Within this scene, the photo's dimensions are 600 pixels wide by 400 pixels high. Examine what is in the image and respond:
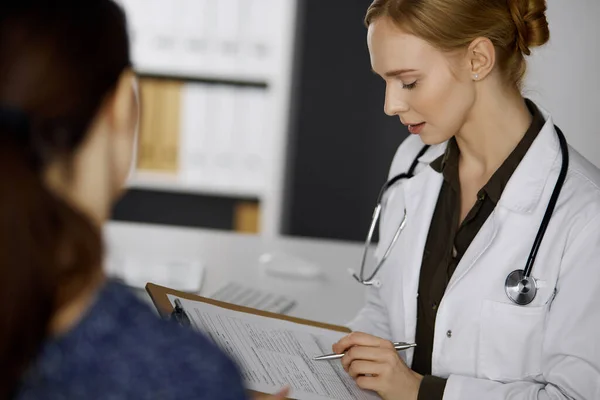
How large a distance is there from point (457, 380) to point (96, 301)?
748 mm

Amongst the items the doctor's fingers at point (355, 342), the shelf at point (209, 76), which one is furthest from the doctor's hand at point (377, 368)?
the shelf at point (209, 76)

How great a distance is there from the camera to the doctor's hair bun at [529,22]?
1.42 meters

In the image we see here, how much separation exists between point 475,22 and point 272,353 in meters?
0.66

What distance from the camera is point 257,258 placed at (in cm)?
217

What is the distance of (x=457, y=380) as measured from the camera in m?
1.35

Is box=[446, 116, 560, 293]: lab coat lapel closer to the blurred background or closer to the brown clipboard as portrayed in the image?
the brown clipboard

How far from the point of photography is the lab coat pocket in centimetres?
135

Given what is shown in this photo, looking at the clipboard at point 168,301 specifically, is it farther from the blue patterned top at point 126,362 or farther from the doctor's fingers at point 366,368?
the blue patterned top at point 126,362

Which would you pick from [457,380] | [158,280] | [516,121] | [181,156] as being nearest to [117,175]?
[457,380]

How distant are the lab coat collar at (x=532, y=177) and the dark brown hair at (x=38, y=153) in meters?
0.88

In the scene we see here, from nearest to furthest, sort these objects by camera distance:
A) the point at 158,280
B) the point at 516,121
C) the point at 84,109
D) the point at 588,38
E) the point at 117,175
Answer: the point at 84,109, the point at 117,175, the point at 516,121, the point at 158,280, the point at 588,38

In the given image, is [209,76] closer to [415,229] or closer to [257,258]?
[257,258]

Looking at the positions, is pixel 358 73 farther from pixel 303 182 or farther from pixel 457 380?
pixel 457 380

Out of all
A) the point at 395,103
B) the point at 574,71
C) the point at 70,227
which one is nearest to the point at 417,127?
the point at 395,103
